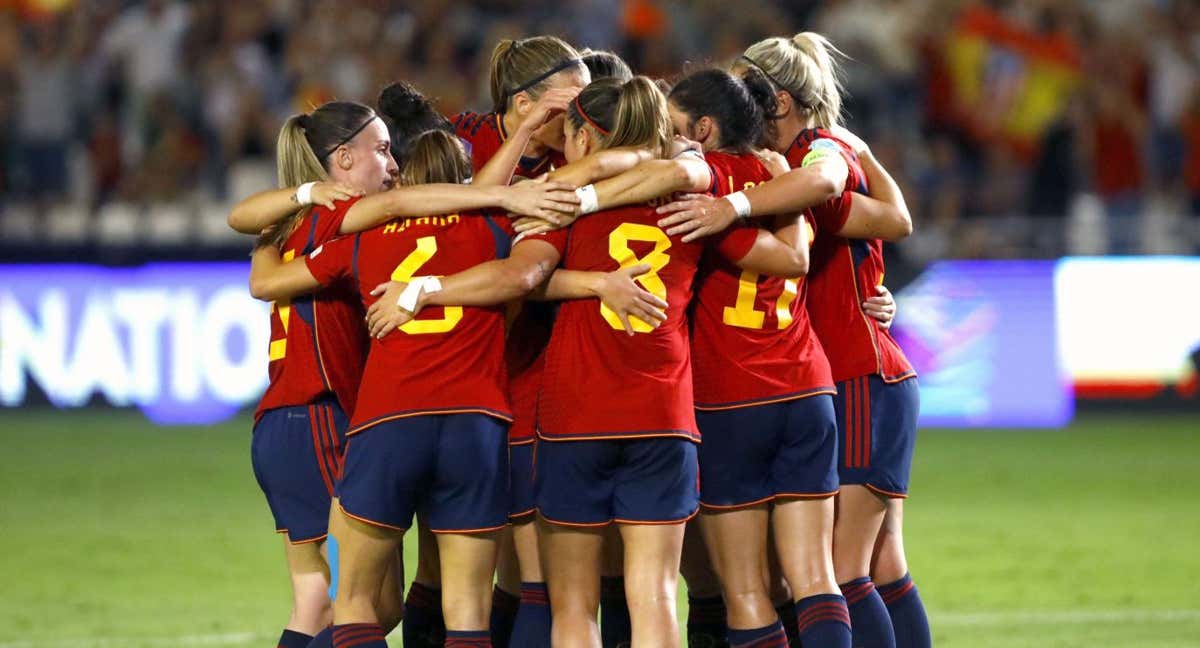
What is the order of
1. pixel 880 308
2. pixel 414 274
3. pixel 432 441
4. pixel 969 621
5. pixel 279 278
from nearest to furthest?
pixel 432 441 < pixel 414 274 < pixel 279 278 < pixel 880 308 < pixel 969 621

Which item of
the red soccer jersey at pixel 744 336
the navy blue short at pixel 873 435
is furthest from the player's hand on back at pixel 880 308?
the red soccer jersey at pixel 744 336

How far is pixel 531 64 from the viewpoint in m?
6.10

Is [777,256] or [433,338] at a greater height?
[777,256]

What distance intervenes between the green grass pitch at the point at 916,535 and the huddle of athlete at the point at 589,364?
1737 millimetres

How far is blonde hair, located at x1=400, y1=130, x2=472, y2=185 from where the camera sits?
5.56 m

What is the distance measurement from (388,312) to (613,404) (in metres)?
0.75

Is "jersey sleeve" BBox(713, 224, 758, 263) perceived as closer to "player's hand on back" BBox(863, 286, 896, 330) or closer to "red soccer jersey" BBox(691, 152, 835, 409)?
"red soccer jersey" BBox(691, 152, 835, 409)

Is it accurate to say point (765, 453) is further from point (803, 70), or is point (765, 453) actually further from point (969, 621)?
point (969, 621)

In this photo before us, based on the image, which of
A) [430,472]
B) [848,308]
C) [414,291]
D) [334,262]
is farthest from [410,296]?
[848,308]

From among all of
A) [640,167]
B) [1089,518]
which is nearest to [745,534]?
[640,167]

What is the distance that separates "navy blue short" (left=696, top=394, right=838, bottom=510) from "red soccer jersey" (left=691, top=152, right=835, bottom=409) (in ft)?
0.17

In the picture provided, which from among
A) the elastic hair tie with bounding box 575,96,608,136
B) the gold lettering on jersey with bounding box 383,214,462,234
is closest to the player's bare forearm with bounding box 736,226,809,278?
the elastic hair tie with bounding box 575,96,608,136

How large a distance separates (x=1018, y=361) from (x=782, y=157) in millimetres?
8707

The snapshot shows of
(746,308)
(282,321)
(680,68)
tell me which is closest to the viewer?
(746,308)
